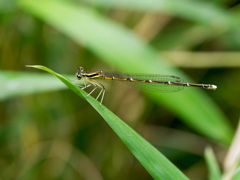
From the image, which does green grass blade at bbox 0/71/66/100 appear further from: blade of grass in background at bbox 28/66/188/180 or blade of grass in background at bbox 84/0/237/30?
blade of grass in background at bbox 84/0/237/30

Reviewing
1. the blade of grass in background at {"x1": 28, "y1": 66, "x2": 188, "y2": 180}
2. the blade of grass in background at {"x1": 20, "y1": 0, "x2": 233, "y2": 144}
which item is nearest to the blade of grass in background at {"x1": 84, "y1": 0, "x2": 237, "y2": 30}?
the blade of grass in background at {"x1": 20, "y1": 0, "x2": 233, "y2": 144}

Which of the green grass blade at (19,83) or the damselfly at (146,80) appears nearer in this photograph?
the green grass blade at (19,83)

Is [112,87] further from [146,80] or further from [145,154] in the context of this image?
[145,154]

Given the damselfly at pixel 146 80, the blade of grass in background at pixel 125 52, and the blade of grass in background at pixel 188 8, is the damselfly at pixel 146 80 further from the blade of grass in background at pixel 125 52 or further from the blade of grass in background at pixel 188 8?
the blade of grass in background at pixel 188 8

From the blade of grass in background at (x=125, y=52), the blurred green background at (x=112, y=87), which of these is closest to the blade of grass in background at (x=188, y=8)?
the blurred green background at (x=112, y=87)

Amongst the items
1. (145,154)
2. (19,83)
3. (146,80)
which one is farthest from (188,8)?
(145,154)

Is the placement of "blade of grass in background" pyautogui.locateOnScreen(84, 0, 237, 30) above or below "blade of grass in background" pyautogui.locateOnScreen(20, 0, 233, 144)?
above

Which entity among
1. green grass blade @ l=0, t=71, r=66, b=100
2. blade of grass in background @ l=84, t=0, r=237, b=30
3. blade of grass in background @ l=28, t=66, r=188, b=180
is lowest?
blade of grass in background @ l=28, t=66, r=188, b=180

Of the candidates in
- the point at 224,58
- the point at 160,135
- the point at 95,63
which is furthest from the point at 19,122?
the point at 224,58
